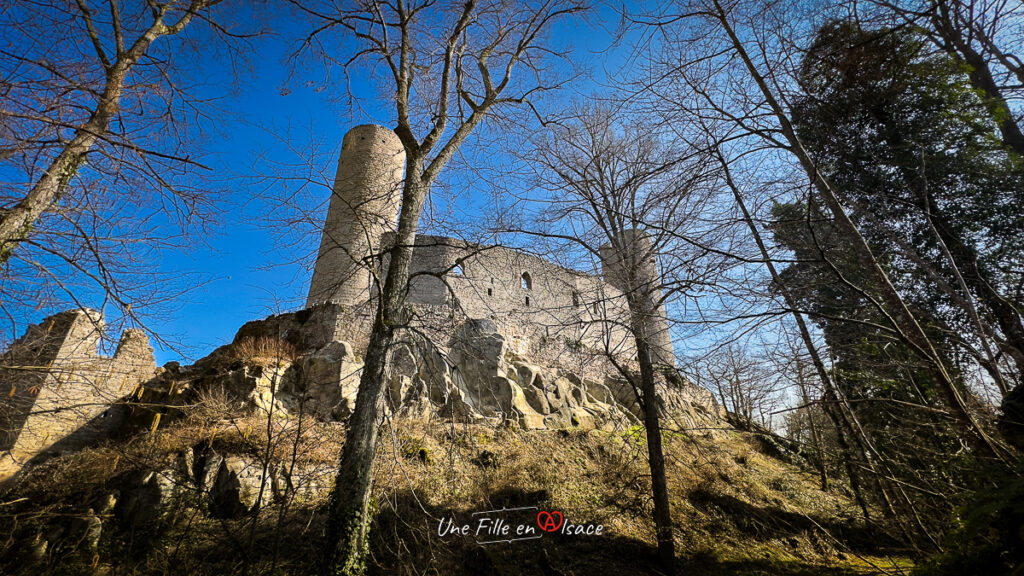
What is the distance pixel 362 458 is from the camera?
3.27m

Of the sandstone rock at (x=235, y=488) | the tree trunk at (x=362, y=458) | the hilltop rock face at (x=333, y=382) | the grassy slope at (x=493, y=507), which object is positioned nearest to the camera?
the tree trunk at (x=362, y=458)

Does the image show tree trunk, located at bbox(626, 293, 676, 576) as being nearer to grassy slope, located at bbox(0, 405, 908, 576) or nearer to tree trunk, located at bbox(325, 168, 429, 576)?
grassy slope, located at bbox(0, 405, 908, 576)

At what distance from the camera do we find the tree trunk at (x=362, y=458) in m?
3.09

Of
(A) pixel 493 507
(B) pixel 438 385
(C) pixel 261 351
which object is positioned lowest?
(A) pixel 493 507

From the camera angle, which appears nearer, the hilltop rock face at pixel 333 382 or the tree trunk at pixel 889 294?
the tree trunk at pixel 889 294

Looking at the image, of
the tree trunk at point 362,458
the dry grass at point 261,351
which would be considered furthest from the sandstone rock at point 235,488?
the tree trunk at point 362,458

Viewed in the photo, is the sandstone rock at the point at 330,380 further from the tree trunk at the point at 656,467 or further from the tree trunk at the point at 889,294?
the tree trunk at the point at 889,294

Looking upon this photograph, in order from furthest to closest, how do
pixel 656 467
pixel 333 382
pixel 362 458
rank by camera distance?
pixel 333 382
pixel 656 467
pixel 362 458

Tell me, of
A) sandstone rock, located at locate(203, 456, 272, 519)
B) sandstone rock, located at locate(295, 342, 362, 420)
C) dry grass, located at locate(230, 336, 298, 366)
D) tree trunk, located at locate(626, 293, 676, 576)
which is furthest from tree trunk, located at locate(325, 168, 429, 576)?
dry grass, located at locate(230, 336, 298, 366)

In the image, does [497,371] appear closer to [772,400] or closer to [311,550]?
[311,550]

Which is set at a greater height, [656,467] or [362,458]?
[362,458]

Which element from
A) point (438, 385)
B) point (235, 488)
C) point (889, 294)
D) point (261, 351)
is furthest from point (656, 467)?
point (261, 351)

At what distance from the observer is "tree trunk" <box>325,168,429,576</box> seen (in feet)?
10.2

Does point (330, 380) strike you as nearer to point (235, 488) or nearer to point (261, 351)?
point (261, 351)
